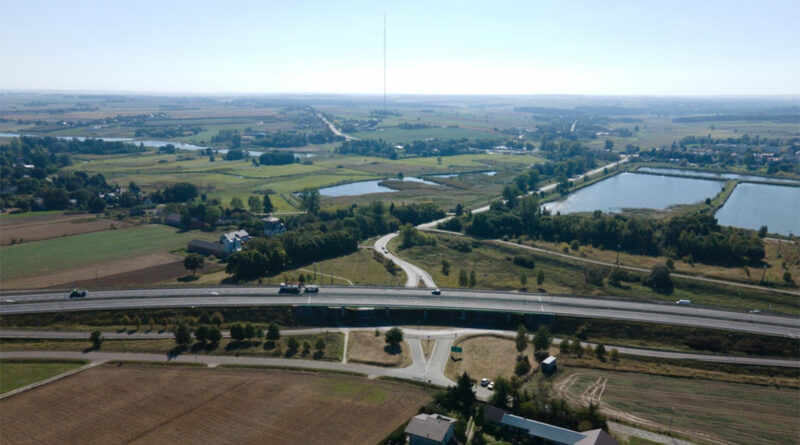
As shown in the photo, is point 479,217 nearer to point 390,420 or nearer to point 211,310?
point 211,310

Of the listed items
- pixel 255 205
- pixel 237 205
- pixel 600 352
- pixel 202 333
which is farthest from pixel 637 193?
pixel 202 333

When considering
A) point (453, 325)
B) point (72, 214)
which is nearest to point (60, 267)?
point (72, 214)

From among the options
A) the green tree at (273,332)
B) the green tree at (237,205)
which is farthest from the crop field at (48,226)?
the green tree at (273,332)

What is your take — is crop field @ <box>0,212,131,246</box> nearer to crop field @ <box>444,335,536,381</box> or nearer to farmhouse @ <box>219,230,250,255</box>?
farmhouse @ <box>219,230,250,255</box>

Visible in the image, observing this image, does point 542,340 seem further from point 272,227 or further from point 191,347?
point 272,227

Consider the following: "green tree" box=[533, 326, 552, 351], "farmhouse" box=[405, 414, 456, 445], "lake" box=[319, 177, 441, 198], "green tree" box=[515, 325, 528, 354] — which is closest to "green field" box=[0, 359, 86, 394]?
"farmhouse" box=[405, 414, 456, 445]

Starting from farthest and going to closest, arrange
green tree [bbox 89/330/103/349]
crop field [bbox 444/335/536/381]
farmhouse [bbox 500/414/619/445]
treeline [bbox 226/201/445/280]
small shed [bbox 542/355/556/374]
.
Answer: treeline [bbox 226/201/445/280] < green tree [bbox 89/330/103/349] < crop field [bbox 444/335/536/381] < small shed [bbox 542/355/556/374] < farmhouse [bbox 500/414/619/445]
